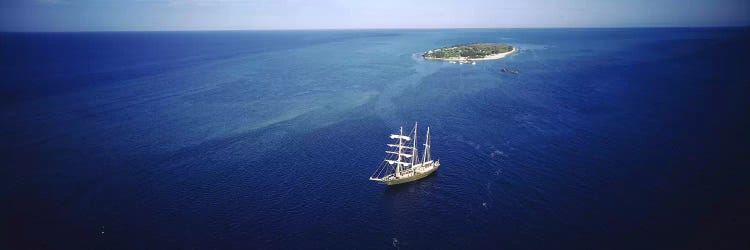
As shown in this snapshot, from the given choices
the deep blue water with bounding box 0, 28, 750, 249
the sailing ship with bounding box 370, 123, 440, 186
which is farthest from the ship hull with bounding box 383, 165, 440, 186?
the deep blue water with bounding box 0, 28, 750, 249

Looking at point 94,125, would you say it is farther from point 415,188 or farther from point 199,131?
point 415,188

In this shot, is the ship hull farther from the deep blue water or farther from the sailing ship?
the deep blue water

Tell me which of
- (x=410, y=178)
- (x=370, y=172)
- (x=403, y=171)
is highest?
(x=403, y=171)

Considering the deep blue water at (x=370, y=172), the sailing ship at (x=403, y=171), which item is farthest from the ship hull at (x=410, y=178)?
the deep blue water at (x=370, y=172)

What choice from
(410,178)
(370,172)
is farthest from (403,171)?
(370,172)

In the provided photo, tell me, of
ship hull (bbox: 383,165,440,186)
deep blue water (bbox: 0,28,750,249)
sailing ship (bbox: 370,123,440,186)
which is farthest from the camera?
sailing ship (bbox: 370,123,440,186)

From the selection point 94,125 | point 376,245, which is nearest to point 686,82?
point 376,245

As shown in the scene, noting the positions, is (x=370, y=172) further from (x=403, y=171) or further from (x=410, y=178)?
(x=410, y=178)

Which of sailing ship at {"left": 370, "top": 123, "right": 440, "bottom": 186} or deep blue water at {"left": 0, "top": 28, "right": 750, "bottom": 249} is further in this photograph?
sailing ship at {"left": 370, "top": 123, "right": 440, "bottom": 186}

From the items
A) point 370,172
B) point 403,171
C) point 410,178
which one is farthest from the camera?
point 370,172

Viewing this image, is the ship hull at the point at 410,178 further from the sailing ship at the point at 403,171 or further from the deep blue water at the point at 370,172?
the deep blue water at the point at 370,172

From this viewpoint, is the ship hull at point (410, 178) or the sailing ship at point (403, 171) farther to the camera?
the sailing ship at point (403, 171)
